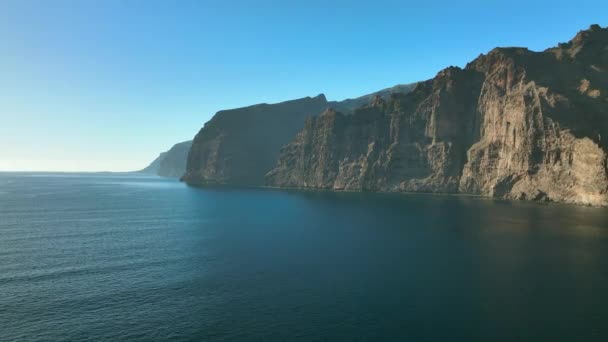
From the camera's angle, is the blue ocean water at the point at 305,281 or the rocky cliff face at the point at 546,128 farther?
the rocky cliff face at the point at 546,128

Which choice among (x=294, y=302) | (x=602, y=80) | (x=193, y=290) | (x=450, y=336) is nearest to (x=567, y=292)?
(x=450, y=336)

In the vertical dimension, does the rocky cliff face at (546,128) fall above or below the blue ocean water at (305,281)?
above

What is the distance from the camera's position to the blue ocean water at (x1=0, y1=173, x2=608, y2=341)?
3912 centimetres

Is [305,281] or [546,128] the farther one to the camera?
[546,128]

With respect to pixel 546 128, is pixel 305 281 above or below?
below

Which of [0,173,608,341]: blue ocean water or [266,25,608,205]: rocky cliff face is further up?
[266,25,608,205]: rocky cliff face

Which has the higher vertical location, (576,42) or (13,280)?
(576,42)

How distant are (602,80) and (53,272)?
194275 mm

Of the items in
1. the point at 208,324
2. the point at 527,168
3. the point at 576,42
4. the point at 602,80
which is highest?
the point at 576,42

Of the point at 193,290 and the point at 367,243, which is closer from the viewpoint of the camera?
the point at 193,290

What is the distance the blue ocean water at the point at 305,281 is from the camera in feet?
128

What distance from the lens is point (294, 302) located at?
4631cm

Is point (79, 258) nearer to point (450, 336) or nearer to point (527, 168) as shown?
point (450, 336)

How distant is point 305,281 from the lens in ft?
179
